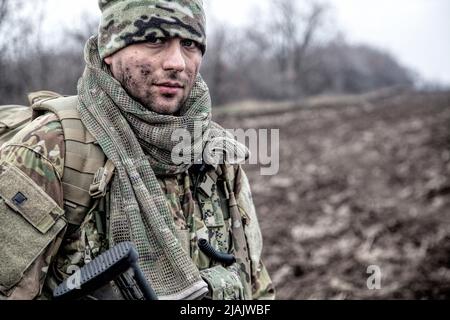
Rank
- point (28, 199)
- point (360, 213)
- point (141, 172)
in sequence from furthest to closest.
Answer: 1. point (360, 213)
2. point (141, 172)
3. point (28, 199)

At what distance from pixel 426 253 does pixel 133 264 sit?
4902 mm

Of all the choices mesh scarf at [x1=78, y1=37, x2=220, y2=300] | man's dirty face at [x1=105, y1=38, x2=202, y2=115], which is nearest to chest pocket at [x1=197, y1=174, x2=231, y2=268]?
mesh scarf at [x1=78, y1=37, x2=220, y2=300]

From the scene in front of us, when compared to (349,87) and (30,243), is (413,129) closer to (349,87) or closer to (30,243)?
(30,243)

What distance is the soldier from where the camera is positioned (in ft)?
6.33

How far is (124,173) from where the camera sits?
2100 millimetres

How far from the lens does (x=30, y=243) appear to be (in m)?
1.90

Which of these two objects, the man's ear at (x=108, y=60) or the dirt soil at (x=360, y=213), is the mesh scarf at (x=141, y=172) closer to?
the man's ear at (x=108, y=60)

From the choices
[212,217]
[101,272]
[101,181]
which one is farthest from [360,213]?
[101,272]

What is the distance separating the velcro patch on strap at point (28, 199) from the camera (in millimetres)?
1911

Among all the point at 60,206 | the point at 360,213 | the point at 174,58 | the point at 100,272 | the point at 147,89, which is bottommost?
the point at 360,213

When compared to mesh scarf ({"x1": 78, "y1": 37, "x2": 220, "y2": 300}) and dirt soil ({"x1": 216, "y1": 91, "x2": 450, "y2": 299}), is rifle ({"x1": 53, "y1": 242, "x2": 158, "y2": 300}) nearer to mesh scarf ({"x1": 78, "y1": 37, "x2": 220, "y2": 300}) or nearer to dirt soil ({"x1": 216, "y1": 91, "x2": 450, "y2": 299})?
mesh scarf ({"x1": 78, "y1": 37, "x2": 220, "y2": 300})

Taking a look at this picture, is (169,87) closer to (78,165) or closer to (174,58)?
(174,58)

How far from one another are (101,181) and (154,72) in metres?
0.57
